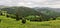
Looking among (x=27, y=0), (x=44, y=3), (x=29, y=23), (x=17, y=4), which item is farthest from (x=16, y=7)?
(x=44, y=3)

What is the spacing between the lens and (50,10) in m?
3.43

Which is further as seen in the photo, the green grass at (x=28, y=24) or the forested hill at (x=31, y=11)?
the forested hill at (x=31, y=11)

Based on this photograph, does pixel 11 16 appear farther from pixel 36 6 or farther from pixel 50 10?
pixel 50 10

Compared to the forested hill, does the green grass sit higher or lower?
lower

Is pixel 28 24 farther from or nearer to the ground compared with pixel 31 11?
nearer to the ground

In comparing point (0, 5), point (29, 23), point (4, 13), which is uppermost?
point (0, 5)

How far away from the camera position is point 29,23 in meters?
3.37

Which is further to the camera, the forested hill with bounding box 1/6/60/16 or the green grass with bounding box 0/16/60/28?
the forested hill with bounding box 1/6/60/16

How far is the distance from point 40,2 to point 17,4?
0.65 m

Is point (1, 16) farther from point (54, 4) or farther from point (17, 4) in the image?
point (54, 4)

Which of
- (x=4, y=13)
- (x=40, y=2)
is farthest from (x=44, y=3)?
(x=4, y=13)

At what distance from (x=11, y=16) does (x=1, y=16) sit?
0.29 metres

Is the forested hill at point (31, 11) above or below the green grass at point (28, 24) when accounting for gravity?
above

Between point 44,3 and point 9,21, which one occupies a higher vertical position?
point 44,3
